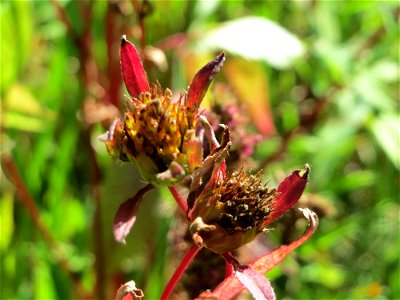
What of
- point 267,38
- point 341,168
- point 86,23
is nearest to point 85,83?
point 86,23

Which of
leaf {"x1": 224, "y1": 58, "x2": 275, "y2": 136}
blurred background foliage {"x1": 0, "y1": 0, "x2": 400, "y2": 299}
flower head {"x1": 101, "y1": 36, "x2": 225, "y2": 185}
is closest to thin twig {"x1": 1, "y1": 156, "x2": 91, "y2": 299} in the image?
blurred background foliage {"x1": 0, "y1": 0, "x2": 400, "y2": 299}

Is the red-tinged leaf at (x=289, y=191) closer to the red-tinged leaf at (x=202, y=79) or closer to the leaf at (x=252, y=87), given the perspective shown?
the red-tinged leaf at (x=202, y=79)

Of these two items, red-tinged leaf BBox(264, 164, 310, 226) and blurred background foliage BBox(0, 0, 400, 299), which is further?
blurred background foliage BBox(0, 0, 400, 299)

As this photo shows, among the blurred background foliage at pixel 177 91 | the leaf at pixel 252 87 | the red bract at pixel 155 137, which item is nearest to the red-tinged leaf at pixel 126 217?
the red bract at pixel 155 137

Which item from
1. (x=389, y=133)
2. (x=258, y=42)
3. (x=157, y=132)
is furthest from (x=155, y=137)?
(x=389, y=133)

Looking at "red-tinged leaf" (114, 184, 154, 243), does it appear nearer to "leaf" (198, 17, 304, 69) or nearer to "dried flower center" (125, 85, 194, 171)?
"dried flower center" (125, 85, 194, 171)
